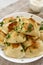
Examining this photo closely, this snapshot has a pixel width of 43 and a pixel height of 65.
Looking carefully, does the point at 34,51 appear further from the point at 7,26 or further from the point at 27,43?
the point at 7,26

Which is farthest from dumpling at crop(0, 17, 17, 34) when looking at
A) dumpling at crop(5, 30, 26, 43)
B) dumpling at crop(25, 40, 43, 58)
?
dumpling at crop(25, 40, 43, 58)

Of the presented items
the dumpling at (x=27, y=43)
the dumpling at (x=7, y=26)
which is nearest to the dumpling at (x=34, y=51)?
the dumpling at (x=27, y=43)

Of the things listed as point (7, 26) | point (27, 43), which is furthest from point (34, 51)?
point (7, 26)

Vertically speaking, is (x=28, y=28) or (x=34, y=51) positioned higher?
(x=28, y=28)

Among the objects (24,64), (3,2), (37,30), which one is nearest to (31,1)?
(3,2)

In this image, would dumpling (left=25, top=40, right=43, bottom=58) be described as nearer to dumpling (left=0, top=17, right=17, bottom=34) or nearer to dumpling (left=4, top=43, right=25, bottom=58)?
dumpling (left=4, top=43, right=25, bottom=58)
